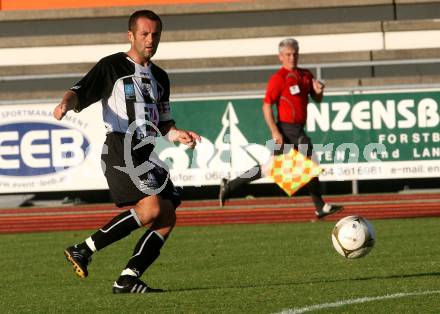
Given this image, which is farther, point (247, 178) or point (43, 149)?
point (43, 149)

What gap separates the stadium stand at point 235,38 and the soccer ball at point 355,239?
438 inches

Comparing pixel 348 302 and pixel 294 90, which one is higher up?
pixel 294 90

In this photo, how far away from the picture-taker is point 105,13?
981 inches

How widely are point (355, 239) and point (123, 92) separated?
7.13ft

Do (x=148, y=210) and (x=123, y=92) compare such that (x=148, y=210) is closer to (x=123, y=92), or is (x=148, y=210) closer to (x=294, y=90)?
(x=123, y=92)

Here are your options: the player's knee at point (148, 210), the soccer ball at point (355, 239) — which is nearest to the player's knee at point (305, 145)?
the soccer ball at point (355, 239)

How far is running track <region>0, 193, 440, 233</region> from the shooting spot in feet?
50.8

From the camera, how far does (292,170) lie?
53.1ft

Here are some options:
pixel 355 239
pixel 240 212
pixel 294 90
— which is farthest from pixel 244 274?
pixel 240 212

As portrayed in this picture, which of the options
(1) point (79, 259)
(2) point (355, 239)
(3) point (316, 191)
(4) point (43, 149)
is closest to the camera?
(1) point (79, 259)

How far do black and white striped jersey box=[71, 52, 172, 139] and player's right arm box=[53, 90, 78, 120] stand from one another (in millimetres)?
195

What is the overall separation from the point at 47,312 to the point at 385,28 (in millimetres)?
16474

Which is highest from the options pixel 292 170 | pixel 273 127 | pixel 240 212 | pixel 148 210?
pixel 273 127

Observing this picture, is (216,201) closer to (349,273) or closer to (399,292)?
(349,273)
